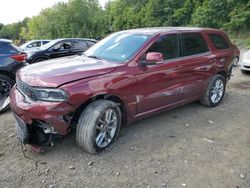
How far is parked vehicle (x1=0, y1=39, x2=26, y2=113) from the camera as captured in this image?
6175 mm

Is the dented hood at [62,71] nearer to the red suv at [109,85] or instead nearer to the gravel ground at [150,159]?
the red suv at [109,85]

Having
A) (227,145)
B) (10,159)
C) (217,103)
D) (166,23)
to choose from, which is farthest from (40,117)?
(166,23)

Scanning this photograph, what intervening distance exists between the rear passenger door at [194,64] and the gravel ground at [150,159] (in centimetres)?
64

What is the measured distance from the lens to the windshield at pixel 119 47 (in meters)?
4.30

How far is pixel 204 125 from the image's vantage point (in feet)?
16.2

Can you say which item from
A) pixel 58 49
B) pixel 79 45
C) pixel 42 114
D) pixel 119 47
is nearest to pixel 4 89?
pixel 119 47

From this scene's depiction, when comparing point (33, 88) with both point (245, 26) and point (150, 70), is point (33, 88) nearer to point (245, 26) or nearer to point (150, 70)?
point (150, 70)

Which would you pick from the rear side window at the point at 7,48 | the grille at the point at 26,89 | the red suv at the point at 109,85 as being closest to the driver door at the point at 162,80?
the red suv at the point at 109,85

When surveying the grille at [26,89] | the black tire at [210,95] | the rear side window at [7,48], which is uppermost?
the rear side window at [7,48]

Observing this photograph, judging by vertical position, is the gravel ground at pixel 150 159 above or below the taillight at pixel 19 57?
below

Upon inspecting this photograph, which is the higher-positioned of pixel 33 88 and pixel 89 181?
pixel 33 88

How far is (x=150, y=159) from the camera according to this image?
12.3 ft

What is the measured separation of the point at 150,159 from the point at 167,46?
1992 mm

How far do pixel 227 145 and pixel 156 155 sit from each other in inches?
46.1
